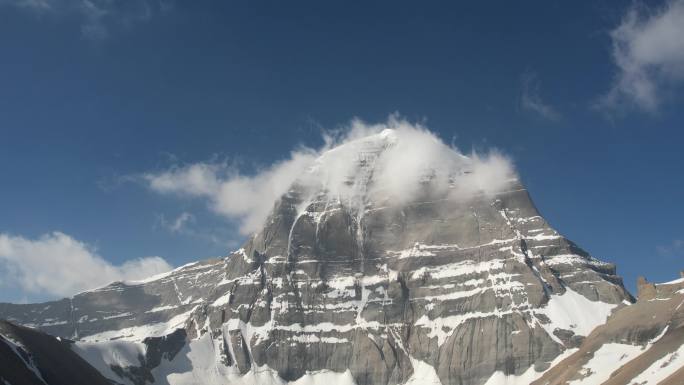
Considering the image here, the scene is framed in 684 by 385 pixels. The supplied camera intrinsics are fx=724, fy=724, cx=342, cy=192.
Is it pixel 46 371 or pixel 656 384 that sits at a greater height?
pixel 46 371

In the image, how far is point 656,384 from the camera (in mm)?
196875

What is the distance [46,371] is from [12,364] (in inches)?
844

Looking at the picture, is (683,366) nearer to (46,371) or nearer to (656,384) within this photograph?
(656,384)

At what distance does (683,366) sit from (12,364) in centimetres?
17297

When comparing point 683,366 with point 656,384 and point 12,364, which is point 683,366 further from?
point 12,364

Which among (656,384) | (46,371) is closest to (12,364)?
(46,371)

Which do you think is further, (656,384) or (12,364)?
(656,384)

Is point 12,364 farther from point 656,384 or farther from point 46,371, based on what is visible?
point 656,384

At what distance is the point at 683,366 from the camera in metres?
197

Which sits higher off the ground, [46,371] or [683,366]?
[46,371]

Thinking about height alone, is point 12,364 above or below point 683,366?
above

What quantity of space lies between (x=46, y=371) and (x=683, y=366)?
171419 mm

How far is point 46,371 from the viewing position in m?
193

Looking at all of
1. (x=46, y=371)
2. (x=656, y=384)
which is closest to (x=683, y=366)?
(x=656, y=384)
